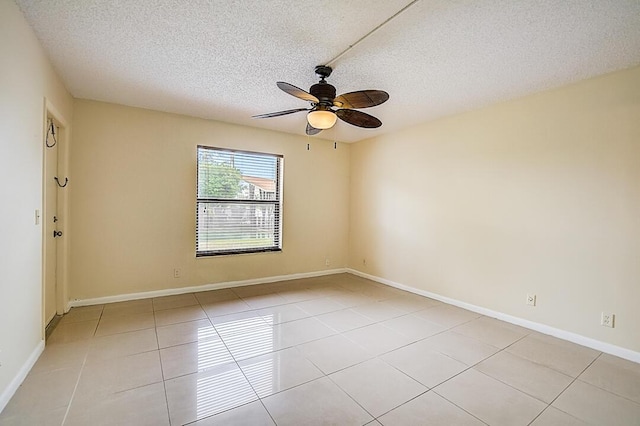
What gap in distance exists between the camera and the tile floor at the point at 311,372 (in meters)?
1.79

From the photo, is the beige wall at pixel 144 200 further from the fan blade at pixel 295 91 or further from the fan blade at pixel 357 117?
the fan blade at pixel 295 91

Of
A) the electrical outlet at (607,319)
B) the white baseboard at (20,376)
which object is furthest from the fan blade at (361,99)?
the white baseboard at (20,376)

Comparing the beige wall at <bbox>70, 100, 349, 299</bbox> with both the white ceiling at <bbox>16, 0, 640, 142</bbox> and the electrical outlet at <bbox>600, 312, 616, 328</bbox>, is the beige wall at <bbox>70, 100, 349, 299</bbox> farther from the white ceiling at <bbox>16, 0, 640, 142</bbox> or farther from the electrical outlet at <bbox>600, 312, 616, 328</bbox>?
the electrical outlet at <bbox>600, 312, 616, 328</bbox>

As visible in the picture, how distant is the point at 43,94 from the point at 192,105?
148 cm

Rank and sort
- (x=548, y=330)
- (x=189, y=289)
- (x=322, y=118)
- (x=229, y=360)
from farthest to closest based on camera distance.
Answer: (x=189, y=289)
(x=548, y=330)
(x=322, y=118)
(x=229, y=360)

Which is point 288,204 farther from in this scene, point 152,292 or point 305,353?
point 305,353

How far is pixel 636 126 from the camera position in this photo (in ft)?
8.35

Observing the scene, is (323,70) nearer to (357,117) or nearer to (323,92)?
(323,92)

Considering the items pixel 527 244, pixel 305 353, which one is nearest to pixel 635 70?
pixel 527 244

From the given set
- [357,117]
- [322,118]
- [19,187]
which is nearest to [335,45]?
[322,118]

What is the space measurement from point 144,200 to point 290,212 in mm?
2162

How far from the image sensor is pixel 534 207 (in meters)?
3.16

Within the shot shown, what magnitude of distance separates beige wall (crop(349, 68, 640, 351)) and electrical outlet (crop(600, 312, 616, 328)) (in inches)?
1.2

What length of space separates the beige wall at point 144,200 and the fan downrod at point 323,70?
7.40 feet
